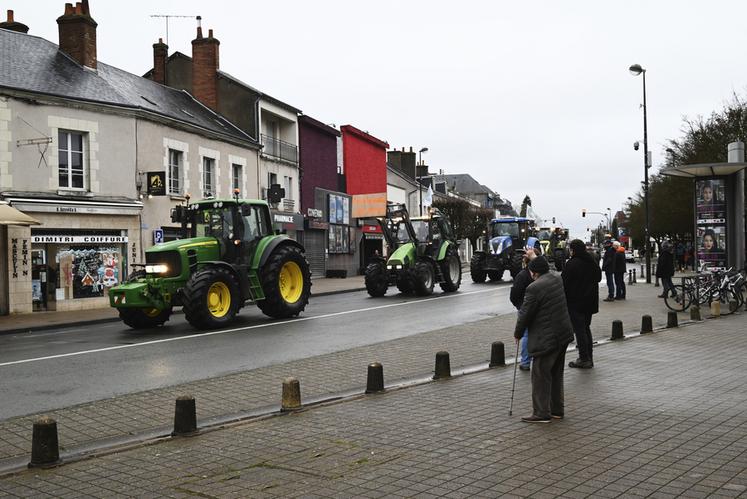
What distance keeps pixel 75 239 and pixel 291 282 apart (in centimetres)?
784

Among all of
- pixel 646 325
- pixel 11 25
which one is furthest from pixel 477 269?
pixel 11 25

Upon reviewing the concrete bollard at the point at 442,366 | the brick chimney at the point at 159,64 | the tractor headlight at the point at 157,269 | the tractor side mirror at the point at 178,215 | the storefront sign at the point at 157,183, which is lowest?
the concrete bollard at the point at 442,366

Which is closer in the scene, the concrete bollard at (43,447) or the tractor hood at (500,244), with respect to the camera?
the concrete bollard at (43,447)

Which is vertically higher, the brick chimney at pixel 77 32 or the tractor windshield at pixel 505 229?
the brick chimney at pixel 77 32

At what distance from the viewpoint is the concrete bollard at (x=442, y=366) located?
8887 millimetres

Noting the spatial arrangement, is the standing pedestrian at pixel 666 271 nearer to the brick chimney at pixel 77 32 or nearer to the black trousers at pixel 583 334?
the black trousers at pixel 583 334

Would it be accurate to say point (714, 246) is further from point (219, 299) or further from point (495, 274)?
point (219, 299)

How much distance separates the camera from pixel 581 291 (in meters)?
9.71

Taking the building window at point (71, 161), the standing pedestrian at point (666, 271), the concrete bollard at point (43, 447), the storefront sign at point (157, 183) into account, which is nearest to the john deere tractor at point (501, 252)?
the standing pedestrian at point (666, 271)

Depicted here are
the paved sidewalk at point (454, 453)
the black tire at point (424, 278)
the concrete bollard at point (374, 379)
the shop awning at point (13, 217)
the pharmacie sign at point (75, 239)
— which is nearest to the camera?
the paved sidewalk at point (454, 453)

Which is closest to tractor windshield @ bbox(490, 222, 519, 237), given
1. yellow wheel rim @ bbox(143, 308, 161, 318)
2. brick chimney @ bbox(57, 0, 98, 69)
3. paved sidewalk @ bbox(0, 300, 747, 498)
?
brick chimney @ bbox(57, 0, 98, 69)

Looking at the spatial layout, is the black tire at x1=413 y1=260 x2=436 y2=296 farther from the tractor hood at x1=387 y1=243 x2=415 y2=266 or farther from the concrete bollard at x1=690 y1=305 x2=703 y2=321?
the concrete bollard at x1=690 y1=305 x2=703 y2=321

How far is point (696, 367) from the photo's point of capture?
9625 millimetres

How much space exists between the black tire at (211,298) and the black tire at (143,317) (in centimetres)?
104
